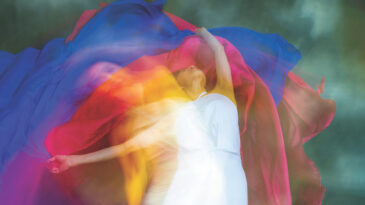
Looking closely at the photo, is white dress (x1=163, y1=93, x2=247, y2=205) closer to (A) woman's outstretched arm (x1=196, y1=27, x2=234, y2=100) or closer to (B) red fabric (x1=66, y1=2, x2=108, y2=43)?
(A) woman's outstretched arm (x1=196, y1=27, x2=234, y2=100)

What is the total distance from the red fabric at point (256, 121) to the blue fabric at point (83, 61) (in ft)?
0.17

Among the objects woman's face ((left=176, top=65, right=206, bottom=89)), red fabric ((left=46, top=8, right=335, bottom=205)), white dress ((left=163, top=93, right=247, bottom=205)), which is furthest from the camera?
woman's face ((left=176, top=65, right=206, bottom=89))

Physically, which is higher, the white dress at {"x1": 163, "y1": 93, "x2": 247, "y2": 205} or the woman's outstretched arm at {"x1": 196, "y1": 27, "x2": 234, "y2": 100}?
the woman's outstretched arm at {"x1": 196, "y1": 27, "x2": 234, "y2": 100}

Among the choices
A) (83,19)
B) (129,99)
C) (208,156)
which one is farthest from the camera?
(83,19)

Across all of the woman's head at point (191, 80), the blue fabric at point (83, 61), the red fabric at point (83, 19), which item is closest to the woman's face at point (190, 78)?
the woman's head at point (191, 80)

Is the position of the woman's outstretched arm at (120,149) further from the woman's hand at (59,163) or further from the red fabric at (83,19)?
the red fabric at (83,19)

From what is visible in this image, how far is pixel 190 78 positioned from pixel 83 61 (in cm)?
59

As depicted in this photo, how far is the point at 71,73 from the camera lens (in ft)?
5.52

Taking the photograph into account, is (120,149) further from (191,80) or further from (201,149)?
(191,80)

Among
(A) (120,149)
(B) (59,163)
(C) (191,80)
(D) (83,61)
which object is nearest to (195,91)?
(C) (191,80)

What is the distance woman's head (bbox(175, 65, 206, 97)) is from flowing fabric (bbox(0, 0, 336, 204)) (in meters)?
0.04

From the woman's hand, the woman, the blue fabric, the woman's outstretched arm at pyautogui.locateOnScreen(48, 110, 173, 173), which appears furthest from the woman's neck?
the woman's hand

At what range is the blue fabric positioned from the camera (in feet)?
5.27

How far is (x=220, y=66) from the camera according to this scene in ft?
5.66
